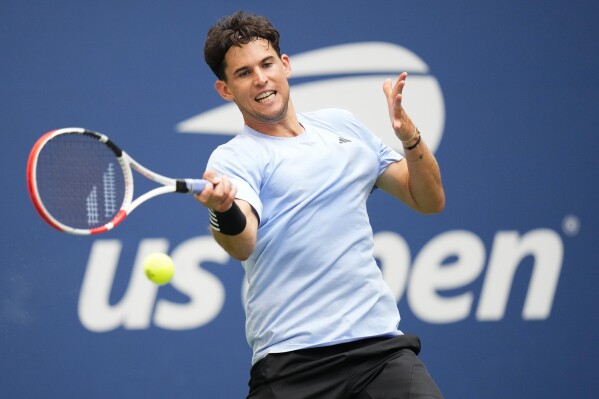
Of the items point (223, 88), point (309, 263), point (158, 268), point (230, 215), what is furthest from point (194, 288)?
point (230, 215)

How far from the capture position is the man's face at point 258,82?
340 cm

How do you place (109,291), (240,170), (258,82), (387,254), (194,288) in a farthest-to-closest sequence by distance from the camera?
1. (387,254)
2. (194,288)
3. (109,291)
4. (258,82)
5. (240,170)

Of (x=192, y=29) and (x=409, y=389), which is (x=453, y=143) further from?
(x=409, y=389)

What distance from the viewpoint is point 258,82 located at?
339 cm

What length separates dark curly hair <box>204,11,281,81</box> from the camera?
11.3 ft

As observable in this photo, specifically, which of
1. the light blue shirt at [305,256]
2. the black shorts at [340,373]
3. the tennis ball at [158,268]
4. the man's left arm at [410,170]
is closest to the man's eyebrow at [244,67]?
the light blue shirt at [305,256]

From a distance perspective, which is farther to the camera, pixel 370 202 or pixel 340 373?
pixel 370 202

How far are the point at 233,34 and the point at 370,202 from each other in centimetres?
210

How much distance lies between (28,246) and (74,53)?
36.5 inches

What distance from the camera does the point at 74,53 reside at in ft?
16.0

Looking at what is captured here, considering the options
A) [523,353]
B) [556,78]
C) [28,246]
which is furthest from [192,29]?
[523,353]

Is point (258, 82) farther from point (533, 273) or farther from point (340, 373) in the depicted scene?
point (533, 273)

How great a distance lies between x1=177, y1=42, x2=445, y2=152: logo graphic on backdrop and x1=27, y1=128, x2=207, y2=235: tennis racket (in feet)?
6.59

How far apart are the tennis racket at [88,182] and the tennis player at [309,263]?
0.28m
